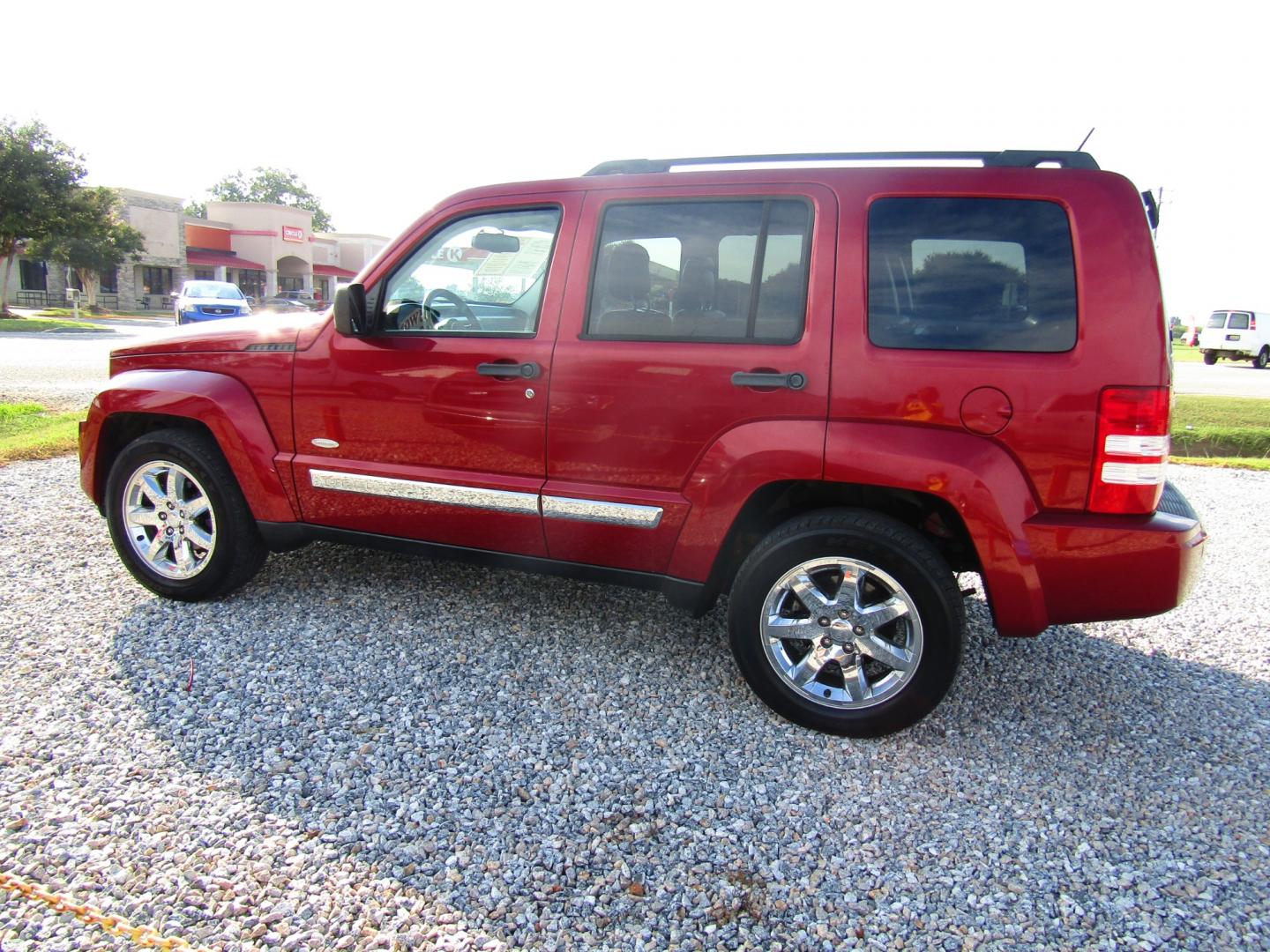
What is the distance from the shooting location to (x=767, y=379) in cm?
281

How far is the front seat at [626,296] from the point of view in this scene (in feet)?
10.0

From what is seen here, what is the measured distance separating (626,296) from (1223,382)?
22495 mm

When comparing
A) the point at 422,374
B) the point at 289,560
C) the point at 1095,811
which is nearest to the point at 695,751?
the point at 1095,811

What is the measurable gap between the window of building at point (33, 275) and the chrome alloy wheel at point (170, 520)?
47.7 meters

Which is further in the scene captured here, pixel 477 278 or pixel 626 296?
pixel 477 278

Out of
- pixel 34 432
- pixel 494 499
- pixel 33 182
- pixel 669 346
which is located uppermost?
pixel 33 182

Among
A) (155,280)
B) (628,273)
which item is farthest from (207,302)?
(155,280)

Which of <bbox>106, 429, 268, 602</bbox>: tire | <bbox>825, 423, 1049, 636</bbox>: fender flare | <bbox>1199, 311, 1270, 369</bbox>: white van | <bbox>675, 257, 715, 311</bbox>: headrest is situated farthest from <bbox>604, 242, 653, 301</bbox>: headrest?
<bbox>1199, 311, 1270, 369</bbox>: white van

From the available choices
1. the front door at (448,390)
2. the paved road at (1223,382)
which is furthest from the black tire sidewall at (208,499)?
the paved road at (1223,382)

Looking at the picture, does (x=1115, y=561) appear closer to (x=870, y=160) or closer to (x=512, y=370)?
(x=870, y=160)

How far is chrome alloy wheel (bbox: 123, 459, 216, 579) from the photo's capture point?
12.3 ft

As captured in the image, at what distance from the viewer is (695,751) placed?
2.77 meters

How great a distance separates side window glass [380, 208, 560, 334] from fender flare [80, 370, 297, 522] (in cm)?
82

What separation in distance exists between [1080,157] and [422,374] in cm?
258
